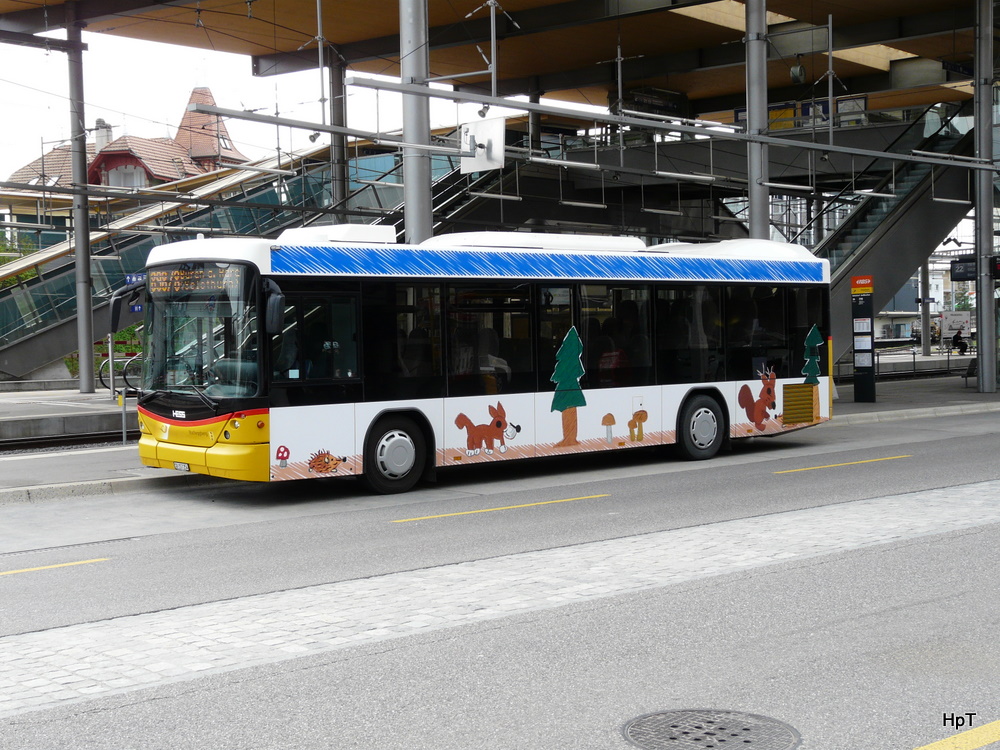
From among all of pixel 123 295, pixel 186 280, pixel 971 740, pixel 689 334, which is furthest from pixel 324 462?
pixel 971 740

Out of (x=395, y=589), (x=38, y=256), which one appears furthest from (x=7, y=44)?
(x=395, y=589)

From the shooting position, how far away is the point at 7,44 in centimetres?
2969

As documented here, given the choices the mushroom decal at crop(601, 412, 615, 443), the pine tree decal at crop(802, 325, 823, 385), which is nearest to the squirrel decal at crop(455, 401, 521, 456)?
the mushroom decal at crop(601, 412, 615, 443)

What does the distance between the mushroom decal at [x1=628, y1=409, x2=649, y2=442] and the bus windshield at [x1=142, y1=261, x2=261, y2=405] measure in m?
5.70

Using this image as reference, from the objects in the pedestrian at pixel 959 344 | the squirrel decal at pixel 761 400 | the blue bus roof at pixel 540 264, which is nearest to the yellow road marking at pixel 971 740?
the blue bus roof at pixel 540 264

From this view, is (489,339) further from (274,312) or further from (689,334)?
(689,334)

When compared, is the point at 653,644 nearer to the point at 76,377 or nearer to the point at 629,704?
the point at 629,704

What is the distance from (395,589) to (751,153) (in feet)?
60.0

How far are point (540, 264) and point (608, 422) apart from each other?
2.40 m

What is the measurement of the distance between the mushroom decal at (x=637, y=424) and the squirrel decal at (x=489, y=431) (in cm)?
204

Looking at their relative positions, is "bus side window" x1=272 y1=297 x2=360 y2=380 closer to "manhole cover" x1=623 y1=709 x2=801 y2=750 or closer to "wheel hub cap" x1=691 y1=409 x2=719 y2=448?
"wheel hub cap" x1=691 y1=409 x2=719 y2=448

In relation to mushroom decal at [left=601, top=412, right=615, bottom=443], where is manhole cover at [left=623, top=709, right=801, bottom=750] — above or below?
below

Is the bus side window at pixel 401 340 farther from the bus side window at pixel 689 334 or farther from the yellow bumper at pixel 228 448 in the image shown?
the bus side window at pixel 689 334

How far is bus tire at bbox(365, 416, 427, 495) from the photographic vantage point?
1342 cm
